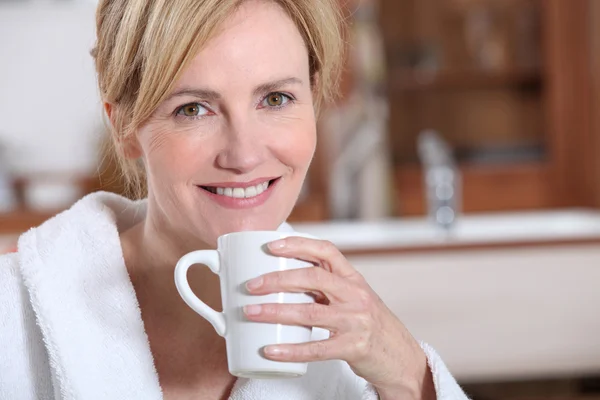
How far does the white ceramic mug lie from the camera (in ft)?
2.49

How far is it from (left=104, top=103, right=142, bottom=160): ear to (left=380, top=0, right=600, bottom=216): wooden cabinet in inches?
123

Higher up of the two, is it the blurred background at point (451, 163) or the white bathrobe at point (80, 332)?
the blurred background at point (451, 163)

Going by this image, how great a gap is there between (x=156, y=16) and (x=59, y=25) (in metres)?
3.18

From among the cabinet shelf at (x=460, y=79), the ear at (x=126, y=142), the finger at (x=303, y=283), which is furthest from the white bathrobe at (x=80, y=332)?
the cabinet shelf at (x=460, y=79)

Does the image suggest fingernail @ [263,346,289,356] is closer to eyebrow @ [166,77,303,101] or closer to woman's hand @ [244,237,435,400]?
woman's hand @ [244,237,435,400]

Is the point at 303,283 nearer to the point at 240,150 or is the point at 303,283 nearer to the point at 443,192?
the point at 240,150

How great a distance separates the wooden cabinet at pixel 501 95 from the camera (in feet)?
13.9

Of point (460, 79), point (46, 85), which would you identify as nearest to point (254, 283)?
point (46, 85)

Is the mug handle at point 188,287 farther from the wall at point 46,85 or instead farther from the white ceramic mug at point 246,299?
the wall at point 46,85

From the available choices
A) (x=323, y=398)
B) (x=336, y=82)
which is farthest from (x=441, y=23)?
(x=323, y=398)

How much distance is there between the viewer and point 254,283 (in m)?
0.75

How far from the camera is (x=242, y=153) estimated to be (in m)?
0.88

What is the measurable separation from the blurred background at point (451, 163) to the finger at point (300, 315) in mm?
1520

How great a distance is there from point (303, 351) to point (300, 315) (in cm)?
3
